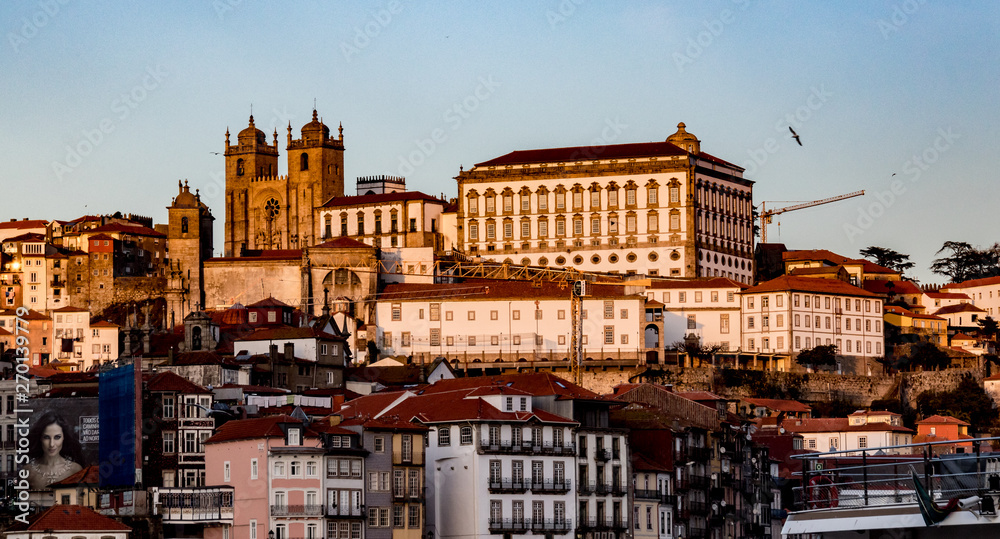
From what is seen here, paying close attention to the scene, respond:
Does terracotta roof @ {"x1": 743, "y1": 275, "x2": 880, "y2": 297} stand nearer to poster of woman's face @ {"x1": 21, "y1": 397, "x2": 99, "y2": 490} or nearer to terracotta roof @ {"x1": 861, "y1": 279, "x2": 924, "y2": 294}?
terracotta roof @ {"x1": 861, "y1": 279, "x2": 924, "y2": 294}

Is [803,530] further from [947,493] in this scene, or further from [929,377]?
[929,377]

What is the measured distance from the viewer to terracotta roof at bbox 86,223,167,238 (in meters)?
160

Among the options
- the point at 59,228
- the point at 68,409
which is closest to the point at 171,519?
the point at 68,409

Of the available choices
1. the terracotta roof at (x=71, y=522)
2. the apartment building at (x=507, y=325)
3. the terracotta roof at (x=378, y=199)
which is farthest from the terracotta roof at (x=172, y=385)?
the terracotta roof at (x=378, y=199)

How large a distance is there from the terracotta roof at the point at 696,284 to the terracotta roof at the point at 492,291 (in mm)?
3738

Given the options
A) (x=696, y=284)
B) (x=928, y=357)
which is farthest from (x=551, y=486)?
(x=928, y=357)

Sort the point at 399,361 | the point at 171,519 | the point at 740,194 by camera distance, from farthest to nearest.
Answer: the point at 740,194, the point at 399,361, the point at 171,519

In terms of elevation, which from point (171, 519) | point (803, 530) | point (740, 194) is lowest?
point (171, 519)

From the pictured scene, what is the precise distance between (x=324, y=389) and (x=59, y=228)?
82.8 metres

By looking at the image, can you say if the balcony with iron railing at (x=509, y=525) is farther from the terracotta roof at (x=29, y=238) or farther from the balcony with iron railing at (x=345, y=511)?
the terracotta roof at (x=29, y=238)

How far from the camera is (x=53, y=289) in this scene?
150 m

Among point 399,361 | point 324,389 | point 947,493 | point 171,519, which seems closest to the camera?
point 947,493

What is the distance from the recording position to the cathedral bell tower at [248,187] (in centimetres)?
15638

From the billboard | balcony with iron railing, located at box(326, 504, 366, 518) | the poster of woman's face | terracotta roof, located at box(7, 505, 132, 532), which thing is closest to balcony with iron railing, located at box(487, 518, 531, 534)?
balcony with iron railing, located at box(326, 504, 366, 518)
